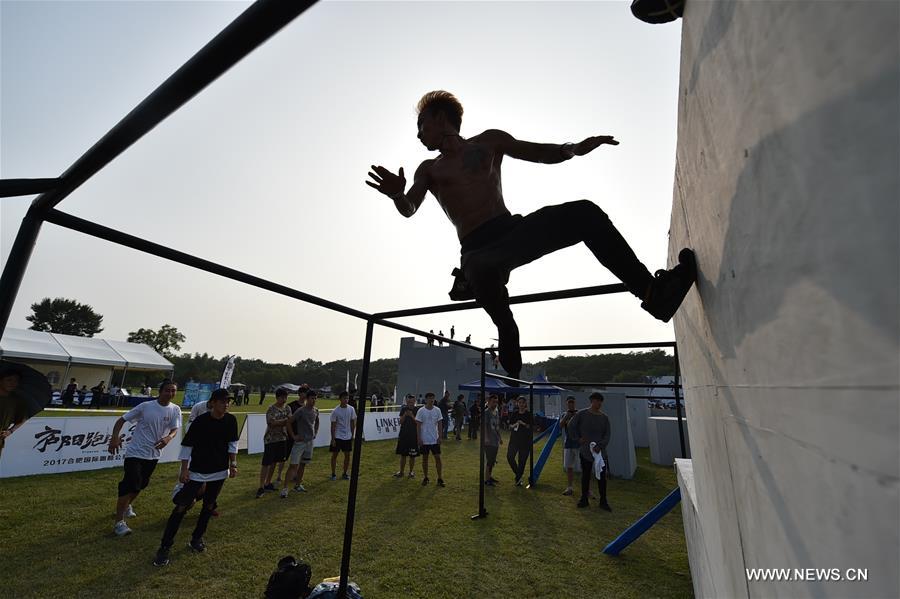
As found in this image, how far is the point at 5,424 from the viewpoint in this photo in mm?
2217

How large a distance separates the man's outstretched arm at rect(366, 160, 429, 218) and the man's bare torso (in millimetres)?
69

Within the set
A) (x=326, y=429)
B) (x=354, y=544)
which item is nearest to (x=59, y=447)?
(x=326, y=429)

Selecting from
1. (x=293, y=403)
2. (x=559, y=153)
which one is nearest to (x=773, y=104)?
(x=559, y=153)

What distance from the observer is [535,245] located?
157 centimetres

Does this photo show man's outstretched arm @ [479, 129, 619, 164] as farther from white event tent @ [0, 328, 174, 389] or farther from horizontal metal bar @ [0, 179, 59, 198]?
white event tent @ [0, 328, 174, 389]

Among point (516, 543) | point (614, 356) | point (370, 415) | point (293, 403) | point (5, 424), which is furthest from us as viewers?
point (614, 356)

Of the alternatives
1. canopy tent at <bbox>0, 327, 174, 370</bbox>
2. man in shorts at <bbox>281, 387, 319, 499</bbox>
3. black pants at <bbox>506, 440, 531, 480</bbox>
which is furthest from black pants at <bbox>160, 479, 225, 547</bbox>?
canopy tent at <bbox>0, 327, 174, 370</bbox>

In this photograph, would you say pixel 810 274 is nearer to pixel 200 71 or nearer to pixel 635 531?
pixel 200 71

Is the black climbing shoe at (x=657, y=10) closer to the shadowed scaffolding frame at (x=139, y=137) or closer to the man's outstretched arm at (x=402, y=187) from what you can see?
the man's outstretched arm at (x=402, y=187)

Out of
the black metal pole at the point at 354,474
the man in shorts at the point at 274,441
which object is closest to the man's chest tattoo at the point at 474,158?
the black metal pole at the point at 354,474

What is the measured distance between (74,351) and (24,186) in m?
24.4

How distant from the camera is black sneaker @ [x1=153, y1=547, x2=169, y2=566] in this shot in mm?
4043

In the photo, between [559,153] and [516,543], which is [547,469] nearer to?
[516,543]

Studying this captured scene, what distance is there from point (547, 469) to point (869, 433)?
1099 cm
